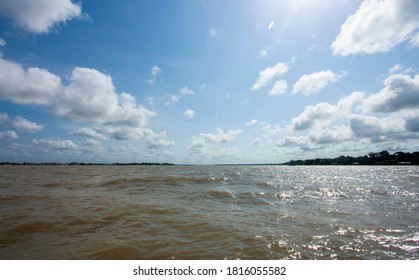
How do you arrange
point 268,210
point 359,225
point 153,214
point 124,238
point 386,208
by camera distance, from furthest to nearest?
point 386,208 < point 268,210 < point 153,214 < point 359,225 < point 124,238

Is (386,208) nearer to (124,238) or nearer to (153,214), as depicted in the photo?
(153,214)

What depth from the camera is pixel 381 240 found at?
28.2 feet

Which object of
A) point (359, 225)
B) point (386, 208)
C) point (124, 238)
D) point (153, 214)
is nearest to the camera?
point (124, 238)

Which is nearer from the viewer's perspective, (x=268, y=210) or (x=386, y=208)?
(x=268, y=210)

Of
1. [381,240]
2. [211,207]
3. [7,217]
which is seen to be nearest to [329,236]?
[381,240]

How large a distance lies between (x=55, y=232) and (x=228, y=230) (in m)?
6.21

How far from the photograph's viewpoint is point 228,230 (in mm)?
9430

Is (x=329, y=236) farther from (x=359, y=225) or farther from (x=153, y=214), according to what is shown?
(x=153, y=214)
